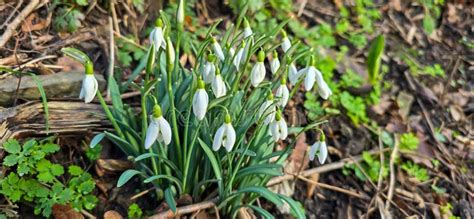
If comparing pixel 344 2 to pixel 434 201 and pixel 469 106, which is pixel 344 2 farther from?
pixel 434 201

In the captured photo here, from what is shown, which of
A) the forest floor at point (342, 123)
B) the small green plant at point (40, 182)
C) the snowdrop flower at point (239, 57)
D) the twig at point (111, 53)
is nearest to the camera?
the snowdrop flower at point (239, 57)

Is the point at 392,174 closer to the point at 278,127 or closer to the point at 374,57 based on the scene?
the point at 374,57

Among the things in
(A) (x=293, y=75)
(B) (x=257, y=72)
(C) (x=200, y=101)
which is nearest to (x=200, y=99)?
(C) (x=200, y=101)

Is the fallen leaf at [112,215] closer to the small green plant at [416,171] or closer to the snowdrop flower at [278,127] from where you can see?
the snowdrop flower at [278,127]

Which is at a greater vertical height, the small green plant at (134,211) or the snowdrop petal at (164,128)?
the snowdrop petal at (164,128)

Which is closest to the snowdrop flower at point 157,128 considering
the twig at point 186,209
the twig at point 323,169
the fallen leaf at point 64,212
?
the twig at point 186,209

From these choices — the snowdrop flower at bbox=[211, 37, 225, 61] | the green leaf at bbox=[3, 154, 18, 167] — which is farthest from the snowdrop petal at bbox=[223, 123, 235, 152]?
→ the green leaf at bbox=[3, 154, 18, 167]
